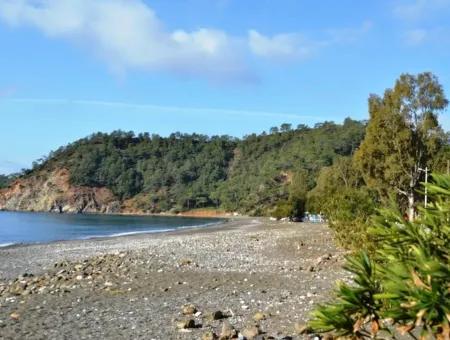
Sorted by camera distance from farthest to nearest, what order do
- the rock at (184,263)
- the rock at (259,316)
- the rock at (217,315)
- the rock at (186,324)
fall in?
the rock at (184,263) < the rock at (217,315) < the rock at (259,316) < the rock at (186,324)

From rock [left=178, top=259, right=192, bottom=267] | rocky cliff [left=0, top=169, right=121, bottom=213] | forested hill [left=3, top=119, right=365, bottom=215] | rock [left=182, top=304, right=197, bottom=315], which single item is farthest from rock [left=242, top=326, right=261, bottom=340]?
rocky cliff [left=0, top=169, right=121, bottom=213]

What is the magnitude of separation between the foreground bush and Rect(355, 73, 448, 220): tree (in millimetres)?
37768

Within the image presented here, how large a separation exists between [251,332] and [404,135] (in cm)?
3429

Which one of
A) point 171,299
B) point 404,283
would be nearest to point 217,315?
point 171,299

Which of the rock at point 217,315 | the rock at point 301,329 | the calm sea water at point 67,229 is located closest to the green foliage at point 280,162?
the calm sea water at point 67,229

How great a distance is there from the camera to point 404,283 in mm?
3859

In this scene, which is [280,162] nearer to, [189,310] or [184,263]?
[184,263]

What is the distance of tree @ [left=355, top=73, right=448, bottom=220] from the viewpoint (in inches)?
1634

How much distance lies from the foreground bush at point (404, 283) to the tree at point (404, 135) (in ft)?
124

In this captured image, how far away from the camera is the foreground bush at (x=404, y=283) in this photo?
3650mm

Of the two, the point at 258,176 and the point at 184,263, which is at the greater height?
the point at 258,176

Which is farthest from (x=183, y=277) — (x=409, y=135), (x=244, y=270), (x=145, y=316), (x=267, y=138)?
(x=267, y=138)

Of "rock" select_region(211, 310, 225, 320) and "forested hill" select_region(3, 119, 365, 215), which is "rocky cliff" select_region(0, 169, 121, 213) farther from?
"rock" select_region(211, 310, 225, 320)

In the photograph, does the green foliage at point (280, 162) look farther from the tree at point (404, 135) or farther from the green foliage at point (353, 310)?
the green foliage at point (353, 310)
